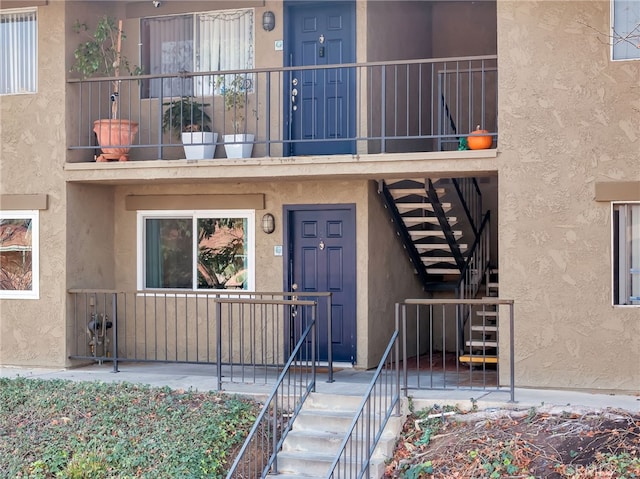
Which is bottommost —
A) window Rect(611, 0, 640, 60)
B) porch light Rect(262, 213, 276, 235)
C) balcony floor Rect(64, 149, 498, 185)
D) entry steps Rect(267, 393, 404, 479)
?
entry steps Rect(267, 393, 404, 479)

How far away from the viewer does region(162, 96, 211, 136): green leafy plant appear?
13.1 m

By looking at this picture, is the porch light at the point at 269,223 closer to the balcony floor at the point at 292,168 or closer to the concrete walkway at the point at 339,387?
the balcony floor at the point at 292,168

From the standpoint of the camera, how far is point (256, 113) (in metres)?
12.4

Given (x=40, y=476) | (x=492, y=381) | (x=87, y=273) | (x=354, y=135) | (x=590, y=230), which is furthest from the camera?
(x=87, y=273)

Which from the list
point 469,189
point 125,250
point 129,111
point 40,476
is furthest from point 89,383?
point 469,189

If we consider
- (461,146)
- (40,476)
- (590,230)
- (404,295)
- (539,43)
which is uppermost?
(539,43)

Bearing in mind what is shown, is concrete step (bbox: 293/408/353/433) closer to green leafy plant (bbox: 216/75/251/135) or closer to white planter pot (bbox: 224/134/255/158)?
white planter pot (bbox: 224/134/255/158)

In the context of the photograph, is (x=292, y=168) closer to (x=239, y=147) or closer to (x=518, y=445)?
(x=239, y=147)

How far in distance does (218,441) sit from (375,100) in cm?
540

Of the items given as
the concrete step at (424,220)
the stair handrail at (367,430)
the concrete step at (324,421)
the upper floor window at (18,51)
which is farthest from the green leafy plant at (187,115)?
the stair handrail at (367,430)

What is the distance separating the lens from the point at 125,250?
1390 cm

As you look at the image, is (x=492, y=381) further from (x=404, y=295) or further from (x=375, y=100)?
(x=375, y=100)

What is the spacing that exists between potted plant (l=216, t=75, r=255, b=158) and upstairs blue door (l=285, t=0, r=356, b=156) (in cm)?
67

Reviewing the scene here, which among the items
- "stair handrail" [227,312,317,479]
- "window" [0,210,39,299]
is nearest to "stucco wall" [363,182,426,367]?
"stair handrail" [227,312,317,479]
